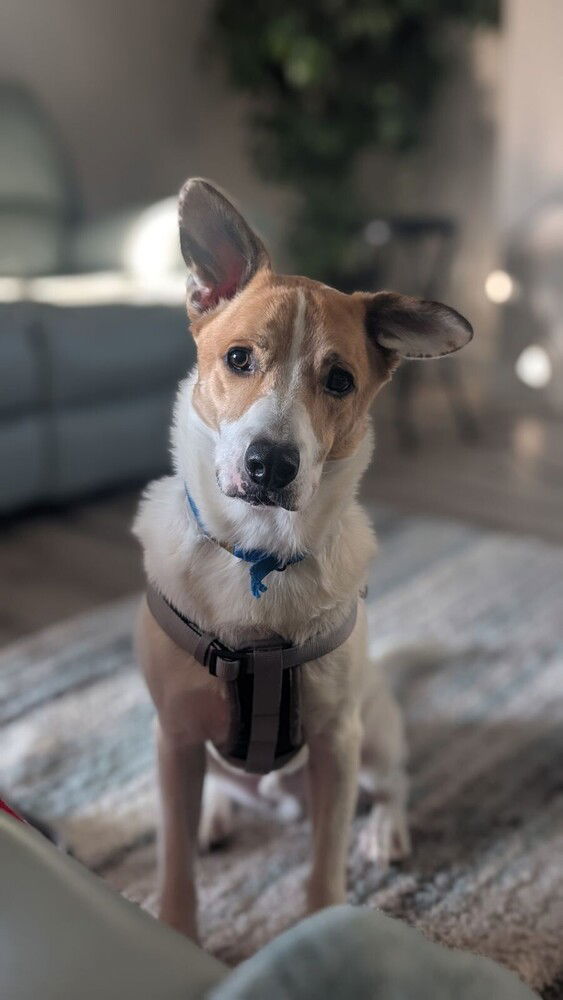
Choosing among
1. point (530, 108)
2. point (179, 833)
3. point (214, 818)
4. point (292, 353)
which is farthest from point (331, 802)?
point (530, 108)

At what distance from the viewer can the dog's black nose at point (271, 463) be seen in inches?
37.9

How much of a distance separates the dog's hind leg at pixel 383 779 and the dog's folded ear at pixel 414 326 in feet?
1.72

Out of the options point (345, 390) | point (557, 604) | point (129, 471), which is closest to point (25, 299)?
point (129, 471)

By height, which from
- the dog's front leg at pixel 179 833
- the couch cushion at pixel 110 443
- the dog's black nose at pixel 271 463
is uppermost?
the dog's black nose at pixel 271 463

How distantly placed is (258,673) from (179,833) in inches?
11.3

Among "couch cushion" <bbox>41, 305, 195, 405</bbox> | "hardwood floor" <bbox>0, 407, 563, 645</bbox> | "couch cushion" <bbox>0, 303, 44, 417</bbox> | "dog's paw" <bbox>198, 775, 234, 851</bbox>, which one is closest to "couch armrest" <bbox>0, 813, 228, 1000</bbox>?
"dog's paw" <bbox>198, 775, 234, 851</bbox>

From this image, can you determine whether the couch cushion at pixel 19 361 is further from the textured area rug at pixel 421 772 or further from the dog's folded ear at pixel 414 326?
the dog's folded ear at pixel 414 326

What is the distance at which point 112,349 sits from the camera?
9.00ft

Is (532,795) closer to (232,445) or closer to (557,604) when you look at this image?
(557,604)

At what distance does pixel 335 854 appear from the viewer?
1211 millimetres

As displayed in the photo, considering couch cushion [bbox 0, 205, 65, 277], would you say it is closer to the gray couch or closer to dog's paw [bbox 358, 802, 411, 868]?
the gray couch

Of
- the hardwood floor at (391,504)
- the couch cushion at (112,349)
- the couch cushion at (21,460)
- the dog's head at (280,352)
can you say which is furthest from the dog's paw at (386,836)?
the couch cushion at (112,349)

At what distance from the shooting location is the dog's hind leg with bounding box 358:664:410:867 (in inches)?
54.0

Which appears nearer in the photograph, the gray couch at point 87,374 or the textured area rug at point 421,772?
the textured area rug at point 421,772
